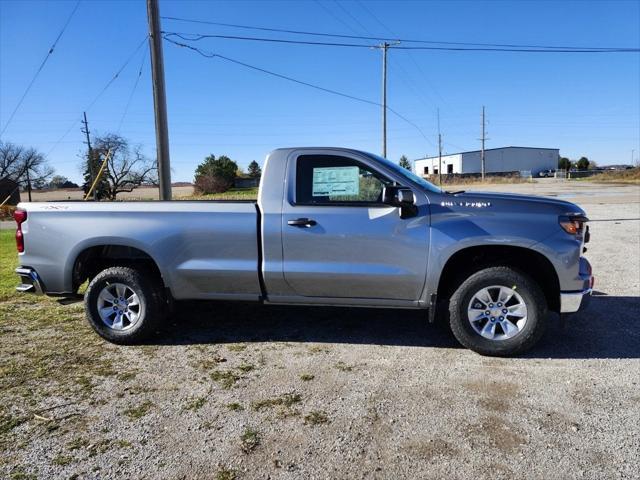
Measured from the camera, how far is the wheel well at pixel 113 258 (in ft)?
15.8

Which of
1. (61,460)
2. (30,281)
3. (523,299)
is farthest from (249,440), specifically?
(30,281)

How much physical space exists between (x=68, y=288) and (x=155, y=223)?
118 centimetres

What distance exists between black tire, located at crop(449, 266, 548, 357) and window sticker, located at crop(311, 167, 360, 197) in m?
1.37

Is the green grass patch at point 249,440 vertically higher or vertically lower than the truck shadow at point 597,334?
lower

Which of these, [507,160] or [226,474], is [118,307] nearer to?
[226,474]

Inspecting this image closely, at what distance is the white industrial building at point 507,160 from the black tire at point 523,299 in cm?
10666

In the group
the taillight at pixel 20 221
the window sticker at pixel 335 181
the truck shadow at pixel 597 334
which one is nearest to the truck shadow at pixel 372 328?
the truck shadow at pixel 597 334

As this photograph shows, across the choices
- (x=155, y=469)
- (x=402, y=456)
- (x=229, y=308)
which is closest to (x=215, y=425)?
(x=155, y=469)

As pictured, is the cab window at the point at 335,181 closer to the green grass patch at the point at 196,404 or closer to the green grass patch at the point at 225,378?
the green grass patch at the point at 225,378

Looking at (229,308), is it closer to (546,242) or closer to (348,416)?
(348,416)

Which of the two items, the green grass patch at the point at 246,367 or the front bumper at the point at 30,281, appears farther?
the front bumper at the point at 30,281

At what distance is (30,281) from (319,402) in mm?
3335

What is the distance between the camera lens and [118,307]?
187 inches

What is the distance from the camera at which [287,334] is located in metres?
5.00
